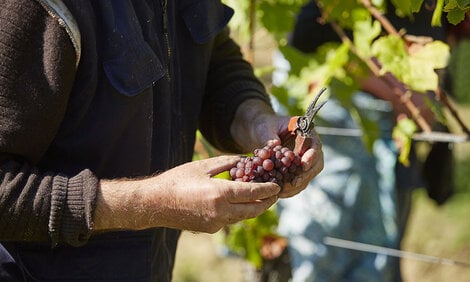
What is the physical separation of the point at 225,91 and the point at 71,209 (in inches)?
24.0

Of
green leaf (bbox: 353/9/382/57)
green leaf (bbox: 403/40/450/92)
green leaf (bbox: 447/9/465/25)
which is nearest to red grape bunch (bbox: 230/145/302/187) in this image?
green leaf (bbox: 447/9/465/25)

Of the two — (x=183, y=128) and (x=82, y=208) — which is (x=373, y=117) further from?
(x=82, y=208)

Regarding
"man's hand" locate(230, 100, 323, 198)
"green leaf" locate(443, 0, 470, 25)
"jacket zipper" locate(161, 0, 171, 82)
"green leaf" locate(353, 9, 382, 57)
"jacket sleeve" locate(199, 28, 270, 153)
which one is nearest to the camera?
"green leaf" locate(443, 0, 470, 25)

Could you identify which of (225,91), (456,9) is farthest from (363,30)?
(456,9)

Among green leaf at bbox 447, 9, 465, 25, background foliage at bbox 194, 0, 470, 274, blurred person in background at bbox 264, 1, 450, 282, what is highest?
green leaf at bbox 447, 9, 465, 25

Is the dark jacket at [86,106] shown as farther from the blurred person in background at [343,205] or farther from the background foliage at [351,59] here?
the blurred person in background at [343,205]

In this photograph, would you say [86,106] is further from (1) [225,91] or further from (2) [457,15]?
(2) [457,15]

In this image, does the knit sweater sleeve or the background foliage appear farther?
the background foliage

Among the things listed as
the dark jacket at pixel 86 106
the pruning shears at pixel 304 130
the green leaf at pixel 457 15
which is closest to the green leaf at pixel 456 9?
the green leaf at pixel 457 15

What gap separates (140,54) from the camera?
1.89m

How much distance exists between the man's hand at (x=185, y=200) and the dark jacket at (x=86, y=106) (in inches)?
1.6

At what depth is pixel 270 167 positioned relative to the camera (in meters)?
1.78

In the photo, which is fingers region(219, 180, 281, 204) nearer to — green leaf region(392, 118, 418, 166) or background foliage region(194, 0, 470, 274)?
background foliage region(194, 0, 470, 274)

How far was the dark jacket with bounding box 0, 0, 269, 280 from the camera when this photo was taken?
1.74 metres
